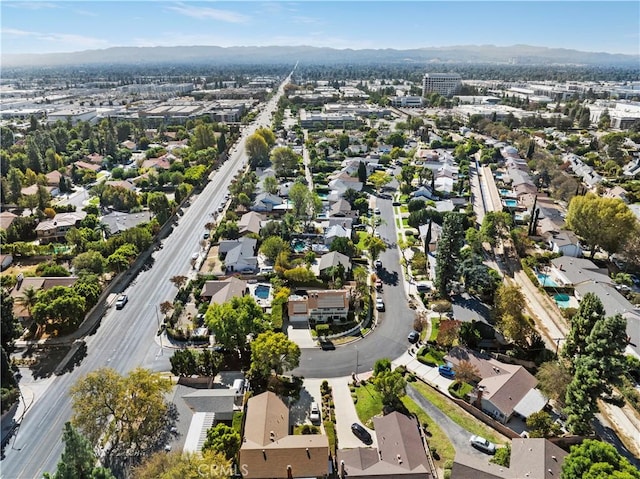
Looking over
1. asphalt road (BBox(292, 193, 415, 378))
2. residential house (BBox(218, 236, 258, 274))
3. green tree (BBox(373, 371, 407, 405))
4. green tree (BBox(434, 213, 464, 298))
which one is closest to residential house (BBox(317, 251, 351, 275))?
asphalt road (BBox(292, 193, 415, 378))

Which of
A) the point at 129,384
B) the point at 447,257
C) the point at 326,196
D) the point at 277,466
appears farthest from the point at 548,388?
the point at 326,196

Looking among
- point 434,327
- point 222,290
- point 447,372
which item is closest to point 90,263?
point 222,290

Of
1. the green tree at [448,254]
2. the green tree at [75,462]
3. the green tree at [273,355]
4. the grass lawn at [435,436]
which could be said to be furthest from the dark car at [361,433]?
the green tree at [448,254]

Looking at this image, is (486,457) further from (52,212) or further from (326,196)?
(52,212)

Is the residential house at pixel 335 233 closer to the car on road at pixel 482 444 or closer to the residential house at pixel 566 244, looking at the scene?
the residential house at pixel 566 244

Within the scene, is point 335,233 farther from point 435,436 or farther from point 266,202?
point 435,436

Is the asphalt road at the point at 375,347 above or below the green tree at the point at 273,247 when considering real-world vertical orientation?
below
